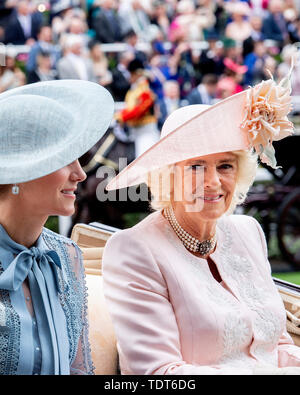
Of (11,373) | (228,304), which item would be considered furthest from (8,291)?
(228,304)

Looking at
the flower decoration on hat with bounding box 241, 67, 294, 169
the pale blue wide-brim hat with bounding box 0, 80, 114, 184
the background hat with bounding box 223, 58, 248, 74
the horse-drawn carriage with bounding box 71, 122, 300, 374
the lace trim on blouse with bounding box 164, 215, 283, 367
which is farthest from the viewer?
the background hat with bounding box 223, 58, 248, 74

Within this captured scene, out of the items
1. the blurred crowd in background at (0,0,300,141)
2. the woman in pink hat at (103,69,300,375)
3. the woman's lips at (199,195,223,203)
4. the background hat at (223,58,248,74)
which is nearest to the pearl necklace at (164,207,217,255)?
the woman in pink hat at (103,69,300,375)

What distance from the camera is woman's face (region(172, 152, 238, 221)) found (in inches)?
82.5

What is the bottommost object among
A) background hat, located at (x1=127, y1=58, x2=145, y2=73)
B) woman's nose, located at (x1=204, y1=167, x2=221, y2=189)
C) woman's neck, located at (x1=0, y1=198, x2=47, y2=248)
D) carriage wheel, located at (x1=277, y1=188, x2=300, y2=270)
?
carriage wheel, located at (x1=277, y1=188, x2=300, y2=270)

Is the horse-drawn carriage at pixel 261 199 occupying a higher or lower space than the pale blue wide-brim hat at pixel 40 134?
lower

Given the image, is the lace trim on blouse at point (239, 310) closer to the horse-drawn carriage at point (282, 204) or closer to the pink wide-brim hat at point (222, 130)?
the pink wide-brim hat at point (222, 130)

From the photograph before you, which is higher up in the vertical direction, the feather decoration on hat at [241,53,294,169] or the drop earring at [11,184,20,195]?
the feather decoration on hat at [241,53,294,169]

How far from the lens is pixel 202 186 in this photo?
2.10 meters

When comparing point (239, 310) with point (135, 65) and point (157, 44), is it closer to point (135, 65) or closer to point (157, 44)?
point (135, 65)

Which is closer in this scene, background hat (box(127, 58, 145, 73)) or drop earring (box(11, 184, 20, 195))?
drop earring (box(11, 184, 20, 195))

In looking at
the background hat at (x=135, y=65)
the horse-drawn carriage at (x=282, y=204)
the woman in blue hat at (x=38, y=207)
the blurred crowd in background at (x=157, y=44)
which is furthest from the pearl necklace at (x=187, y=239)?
the background hat at (x=135, y=65)

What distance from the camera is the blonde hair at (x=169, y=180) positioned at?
214 centimetres

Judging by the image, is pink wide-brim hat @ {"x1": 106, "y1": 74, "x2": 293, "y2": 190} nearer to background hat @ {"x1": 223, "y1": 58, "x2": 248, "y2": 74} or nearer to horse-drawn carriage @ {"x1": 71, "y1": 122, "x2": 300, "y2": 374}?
horse-drawn carriage @ {"x1": 71, "y1": 122, "x2": 300, "y2": 374}

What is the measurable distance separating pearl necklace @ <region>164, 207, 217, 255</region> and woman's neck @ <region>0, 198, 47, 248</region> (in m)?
0.54
